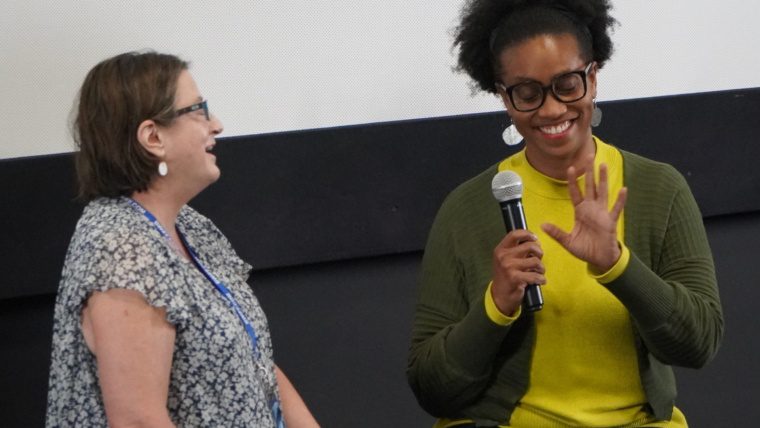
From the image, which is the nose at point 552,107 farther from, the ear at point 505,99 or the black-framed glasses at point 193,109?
the black-framed glasses at point 193,109

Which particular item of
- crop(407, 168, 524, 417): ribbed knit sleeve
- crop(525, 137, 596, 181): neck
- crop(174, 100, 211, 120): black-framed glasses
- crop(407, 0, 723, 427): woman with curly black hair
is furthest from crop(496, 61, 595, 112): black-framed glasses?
crop(174, 100, 211, 120): black-framed glasses

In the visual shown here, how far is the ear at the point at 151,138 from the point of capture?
1688mm

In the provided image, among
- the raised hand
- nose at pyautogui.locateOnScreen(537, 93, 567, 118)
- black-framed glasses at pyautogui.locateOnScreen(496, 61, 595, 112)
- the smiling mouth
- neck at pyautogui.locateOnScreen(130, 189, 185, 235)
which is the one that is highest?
neck at pyautogui.locateOnScreen(130, 189, 185, 235)

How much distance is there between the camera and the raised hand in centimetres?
175

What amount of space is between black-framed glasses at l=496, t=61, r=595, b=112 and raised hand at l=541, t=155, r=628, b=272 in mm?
201

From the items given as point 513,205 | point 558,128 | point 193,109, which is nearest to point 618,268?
point 513,205

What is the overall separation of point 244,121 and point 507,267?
829mm

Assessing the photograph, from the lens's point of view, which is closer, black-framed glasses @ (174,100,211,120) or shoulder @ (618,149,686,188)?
black-framed glasses @ (174,100,211,120)

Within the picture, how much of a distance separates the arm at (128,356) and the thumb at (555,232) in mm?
624

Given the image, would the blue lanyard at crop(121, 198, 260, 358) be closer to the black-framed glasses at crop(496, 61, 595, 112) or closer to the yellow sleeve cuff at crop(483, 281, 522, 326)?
the yellow sleeve cuff at crop(483, 281, 522, 326)

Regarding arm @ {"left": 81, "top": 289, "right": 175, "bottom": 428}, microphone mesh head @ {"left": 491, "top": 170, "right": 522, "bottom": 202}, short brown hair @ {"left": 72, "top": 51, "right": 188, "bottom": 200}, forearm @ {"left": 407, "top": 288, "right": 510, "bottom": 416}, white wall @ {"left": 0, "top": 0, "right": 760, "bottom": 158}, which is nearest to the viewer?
arm @ {"left": 81, "top": 289, "right": 175, "bottom": 428}

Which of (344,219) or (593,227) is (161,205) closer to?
(593,227)

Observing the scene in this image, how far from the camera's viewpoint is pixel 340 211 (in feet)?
8.17

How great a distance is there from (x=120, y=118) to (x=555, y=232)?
0.71m
